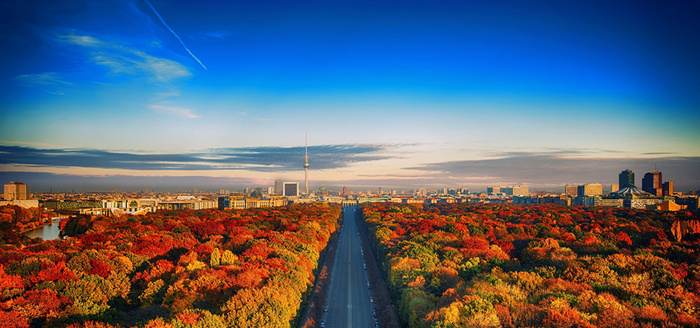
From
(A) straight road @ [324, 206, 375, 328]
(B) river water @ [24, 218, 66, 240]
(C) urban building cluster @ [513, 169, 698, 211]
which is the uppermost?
(C) urban building cluster @ [513, 169, 698, 211]

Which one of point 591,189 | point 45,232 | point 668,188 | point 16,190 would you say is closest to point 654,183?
point 668,188

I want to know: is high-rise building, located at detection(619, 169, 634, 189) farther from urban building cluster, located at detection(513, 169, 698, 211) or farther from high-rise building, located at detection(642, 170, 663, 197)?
high-rise building, located at detection(642, 170, 663, 197)

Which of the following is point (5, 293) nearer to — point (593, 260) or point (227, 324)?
point (227, 324)

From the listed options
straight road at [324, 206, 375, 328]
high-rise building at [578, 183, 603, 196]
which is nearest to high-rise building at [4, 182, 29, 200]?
straight road at [324, 206, 375, 328]

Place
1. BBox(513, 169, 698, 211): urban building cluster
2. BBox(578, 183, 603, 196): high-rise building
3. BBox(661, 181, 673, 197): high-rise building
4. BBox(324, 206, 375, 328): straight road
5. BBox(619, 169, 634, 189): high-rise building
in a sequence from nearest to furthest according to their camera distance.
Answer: BBox(324, 206, 375, 328): straight road, BBox(513, 169, 698, 211): urban building cluster, BBox(661, 181, 673, 197): high-rise building, BBox(619, 169, 634, 189): high-rise building, BBox(578, 183, 603, 196): high-rise building

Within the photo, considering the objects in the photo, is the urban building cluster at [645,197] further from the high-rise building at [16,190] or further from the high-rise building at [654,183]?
the high-rise building at [16,190]

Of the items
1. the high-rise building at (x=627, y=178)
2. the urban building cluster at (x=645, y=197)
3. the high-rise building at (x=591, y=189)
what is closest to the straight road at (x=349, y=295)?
the urban building cluster at (x=645, y=197)

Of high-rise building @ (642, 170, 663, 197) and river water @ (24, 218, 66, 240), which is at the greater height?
high-rise building @ (642, 170, 663, 197)

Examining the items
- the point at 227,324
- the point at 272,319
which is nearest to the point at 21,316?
the point at 227,324
